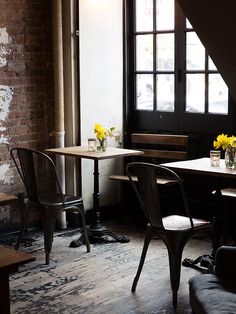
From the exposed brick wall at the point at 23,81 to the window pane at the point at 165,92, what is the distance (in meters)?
1.03

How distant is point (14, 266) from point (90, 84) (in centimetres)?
321

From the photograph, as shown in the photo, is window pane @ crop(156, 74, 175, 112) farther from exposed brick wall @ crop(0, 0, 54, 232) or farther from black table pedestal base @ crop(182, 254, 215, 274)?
black table pedestal base @ crop(182, 254, 215, 274)

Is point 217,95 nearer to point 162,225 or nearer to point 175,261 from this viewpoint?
point 162,225

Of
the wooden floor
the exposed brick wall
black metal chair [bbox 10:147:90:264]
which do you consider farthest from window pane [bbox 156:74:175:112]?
black metal chair [bbox 10:147:90:264]

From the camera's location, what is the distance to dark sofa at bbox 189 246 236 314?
9.84 feet

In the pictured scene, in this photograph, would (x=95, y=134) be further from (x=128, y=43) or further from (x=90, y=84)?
(x=128, y=43)

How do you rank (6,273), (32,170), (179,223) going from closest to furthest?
(6,273), (179,223), (32,170)

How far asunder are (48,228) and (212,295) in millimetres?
2102

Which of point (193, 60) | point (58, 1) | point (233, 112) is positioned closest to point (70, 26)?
point (58, 1)

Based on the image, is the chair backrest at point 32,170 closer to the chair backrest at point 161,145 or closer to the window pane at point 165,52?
the chair backrest at point 161,145

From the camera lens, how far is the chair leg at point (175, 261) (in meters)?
4.12

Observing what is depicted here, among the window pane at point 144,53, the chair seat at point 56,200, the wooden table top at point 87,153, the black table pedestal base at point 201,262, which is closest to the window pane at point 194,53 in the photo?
the window pane at point 144,53

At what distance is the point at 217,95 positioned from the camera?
18.7 ft

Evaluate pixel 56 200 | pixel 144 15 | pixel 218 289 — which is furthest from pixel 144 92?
pixel 218 289
